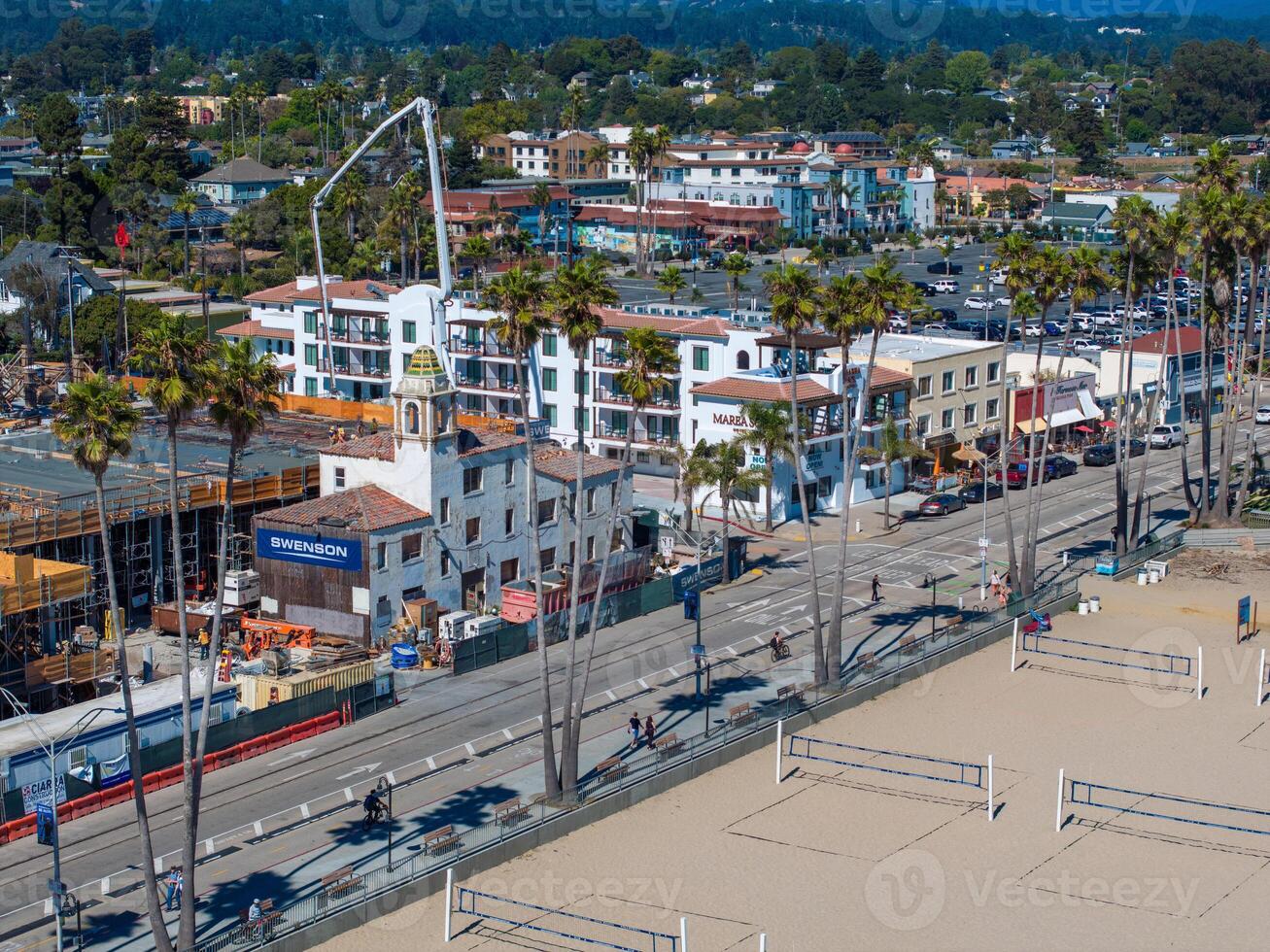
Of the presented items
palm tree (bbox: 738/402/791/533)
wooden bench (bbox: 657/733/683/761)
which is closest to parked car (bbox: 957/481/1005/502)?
palm tree (bbox: 738/402/791/533)

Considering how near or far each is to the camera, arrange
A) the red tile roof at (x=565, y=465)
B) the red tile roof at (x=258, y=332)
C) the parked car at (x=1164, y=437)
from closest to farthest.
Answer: the red tile roof at (x=565, y=465)
the parked car at (x=1164, y=437)
the red tile roof at (x=258, y=332)

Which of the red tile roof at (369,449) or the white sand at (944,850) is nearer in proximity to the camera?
the white sand at (944,850)

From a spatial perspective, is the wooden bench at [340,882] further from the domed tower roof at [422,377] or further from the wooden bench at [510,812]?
the domed tower roof at [422,377]

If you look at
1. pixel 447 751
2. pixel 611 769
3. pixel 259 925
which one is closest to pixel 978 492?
pixel 447 751

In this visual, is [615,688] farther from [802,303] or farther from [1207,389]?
[1207,389]

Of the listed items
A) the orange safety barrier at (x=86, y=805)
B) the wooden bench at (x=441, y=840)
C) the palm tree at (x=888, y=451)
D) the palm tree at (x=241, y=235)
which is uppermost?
the palm tree at (x=241, y=235)

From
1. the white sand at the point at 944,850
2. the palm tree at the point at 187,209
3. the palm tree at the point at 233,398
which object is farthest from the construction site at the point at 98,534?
the palm tree at the point at 187,209
